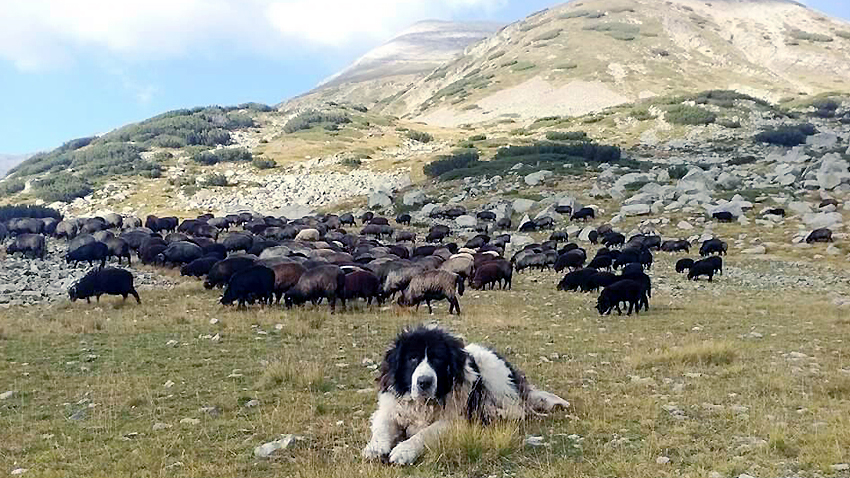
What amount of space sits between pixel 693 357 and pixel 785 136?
174ft

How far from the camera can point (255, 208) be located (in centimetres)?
5172

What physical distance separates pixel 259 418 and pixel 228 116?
89715 mm

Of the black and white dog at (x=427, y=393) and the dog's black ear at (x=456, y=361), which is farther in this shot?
the dog's black ear at (x=456, y=361)

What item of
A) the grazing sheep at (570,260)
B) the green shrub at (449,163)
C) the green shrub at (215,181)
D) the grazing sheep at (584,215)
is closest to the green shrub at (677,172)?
the grazing sheep at (584,215)

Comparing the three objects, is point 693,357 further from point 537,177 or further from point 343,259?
point 537,177

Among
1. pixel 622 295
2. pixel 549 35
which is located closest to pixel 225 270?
pixel 622 295

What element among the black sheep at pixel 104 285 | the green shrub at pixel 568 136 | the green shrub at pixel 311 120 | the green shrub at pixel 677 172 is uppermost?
the green shrub at pixel 311 120

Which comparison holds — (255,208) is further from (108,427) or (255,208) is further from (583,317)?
(108,427)

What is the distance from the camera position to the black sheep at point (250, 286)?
15508mm

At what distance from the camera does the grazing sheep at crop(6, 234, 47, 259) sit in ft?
89.5

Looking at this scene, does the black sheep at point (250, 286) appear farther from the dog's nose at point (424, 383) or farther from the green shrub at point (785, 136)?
the green shrub at point (785, 136)

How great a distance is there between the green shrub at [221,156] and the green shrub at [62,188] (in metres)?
10.9

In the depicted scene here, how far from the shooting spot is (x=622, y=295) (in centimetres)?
1548

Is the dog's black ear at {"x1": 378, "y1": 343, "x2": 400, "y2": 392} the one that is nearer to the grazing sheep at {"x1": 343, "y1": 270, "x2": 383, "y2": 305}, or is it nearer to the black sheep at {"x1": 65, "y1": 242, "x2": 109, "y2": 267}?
the grazing sheep at {"x1": 343, "y1": 270, "x2": 383, "y2": 305}
